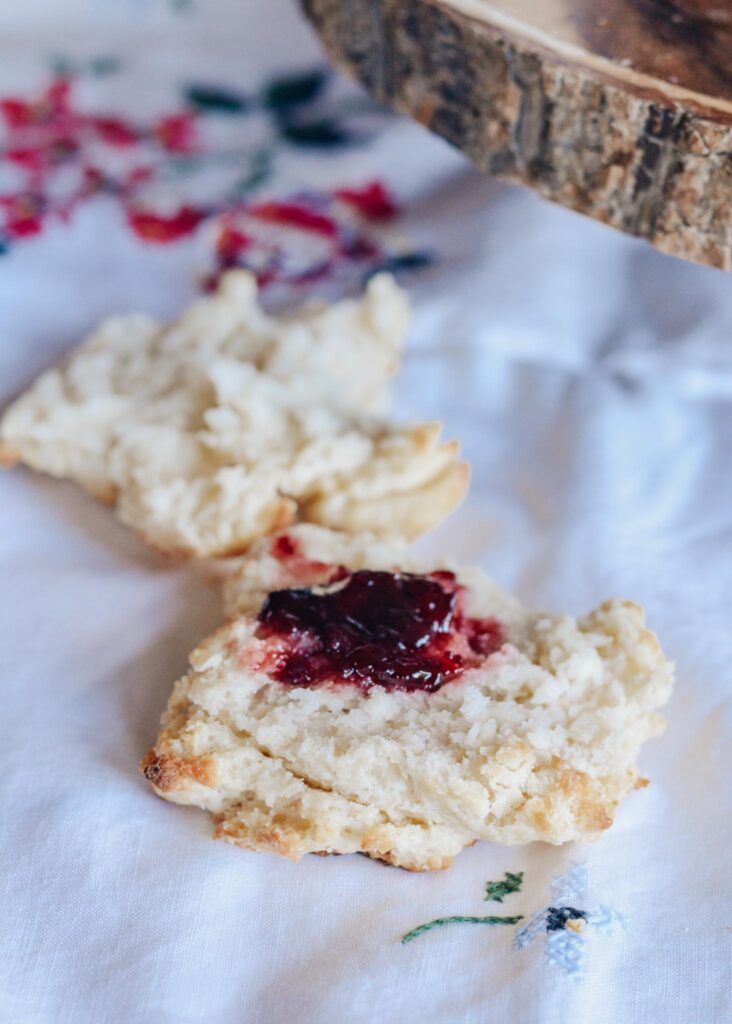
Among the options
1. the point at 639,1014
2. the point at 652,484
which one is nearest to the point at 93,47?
the point at 652,484

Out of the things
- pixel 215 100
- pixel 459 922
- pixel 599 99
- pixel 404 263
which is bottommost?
pixel 459 922

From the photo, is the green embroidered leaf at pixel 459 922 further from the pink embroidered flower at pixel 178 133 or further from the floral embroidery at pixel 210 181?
the pink embroidered flower at pixel 178 133

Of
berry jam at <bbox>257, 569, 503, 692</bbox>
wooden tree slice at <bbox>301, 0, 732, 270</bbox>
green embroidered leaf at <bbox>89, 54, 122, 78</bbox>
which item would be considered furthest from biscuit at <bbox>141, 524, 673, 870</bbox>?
green embroidered leaf at <bbox>89, 54, 122, 78</bbox>

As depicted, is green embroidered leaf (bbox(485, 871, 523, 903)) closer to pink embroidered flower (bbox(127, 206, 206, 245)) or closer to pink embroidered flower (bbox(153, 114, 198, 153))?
pink embroidered flower (bbox(127, 206, 206, 245))

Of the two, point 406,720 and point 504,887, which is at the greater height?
point 406,720

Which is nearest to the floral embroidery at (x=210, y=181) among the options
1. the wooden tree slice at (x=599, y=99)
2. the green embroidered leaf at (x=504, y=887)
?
the wooden tree slice at (x=599, y=99)

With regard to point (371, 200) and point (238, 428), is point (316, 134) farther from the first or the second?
point (238, 428)

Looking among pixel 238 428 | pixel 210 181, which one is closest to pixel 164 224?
pixel 210 181
